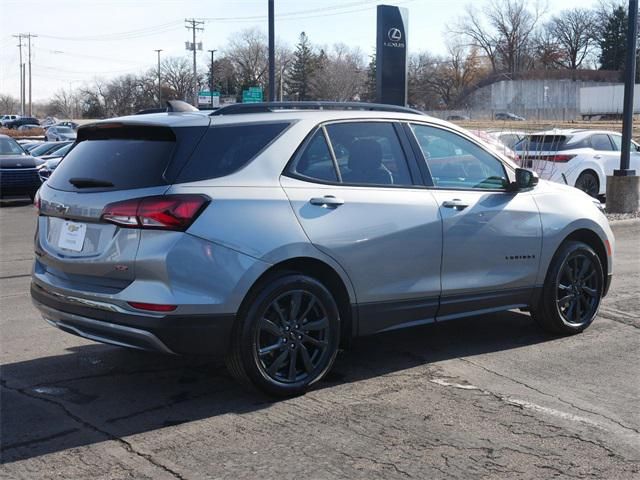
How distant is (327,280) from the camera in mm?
5145

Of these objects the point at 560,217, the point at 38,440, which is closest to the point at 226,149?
the point at 38,440

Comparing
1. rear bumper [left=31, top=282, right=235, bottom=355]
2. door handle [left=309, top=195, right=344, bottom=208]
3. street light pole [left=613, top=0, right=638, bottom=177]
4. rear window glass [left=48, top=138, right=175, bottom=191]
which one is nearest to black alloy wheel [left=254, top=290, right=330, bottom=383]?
rear bumper [left=31, top=282, right=235, bottom=355]

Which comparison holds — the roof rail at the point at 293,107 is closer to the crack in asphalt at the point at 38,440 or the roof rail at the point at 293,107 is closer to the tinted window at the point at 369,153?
the tinted window at the point at 369,153

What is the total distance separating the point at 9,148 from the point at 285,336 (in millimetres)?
16985

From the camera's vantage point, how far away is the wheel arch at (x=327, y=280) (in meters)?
4.80

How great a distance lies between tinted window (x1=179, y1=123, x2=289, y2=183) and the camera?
4672 mm

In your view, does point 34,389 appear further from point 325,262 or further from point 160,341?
point 325,262

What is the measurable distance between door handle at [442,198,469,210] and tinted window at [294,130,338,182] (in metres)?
0.92

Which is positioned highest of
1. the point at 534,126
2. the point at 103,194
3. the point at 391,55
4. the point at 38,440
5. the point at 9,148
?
the point at 391,55

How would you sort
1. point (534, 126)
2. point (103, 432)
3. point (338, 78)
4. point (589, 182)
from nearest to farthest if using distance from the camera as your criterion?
point (103, 432) < point (589, 182) < point (534, 126) < point (338, 78)

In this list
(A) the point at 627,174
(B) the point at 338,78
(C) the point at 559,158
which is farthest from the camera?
(B) the point at 338,78

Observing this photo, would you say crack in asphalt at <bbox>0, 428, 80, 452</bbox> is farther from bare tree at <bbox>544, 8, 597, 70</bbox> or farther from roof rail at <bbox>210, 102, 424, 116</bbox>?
bare tree at <bbox>544, 8, 597, 70</bbox>

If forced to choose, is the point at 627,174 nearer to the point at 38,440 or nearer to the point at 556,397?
the point at 556,397

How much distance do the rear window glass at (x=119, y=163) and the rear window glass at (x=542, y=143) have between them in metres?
11.9
